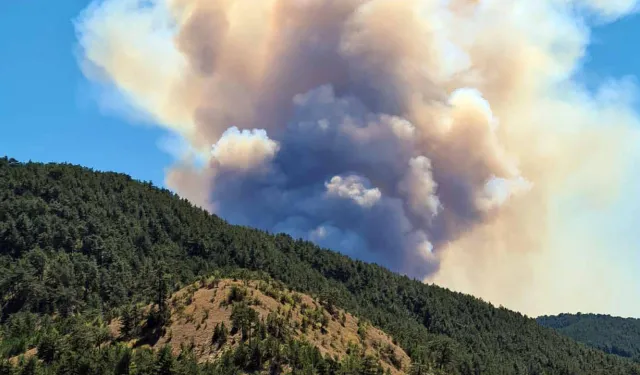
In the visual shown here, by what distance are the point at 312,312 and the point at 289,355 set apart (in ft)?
137

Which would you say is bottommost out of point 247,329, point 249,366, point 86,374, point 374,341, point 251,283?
point 86,374

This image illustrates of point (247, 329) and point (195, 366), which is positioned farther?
point (247, 329)

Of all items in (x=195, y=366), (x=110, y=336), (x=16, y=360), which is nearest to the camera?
(x=195, y=366)

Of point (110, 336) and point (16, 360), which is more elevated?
point (110, 336)

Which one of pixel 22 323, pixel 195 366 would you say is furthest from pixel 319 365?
pixel 22 323

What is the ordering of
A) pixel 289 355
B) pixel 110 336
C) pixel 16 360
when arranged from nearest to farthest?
pixel 289 355 → pixel 16 360 → pixel 110 336

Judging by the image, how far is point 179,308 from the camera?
158625 mm

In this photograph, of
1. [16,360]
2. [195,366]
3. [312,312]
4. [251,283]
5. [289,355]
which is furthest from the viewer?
[251,283]

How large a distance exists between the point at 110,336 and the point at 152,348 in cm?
2120

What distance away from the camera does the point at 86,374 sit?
123 m

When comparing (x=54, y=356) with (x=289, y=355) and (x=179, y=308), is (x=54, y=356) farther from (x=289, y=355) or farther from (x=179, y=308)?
(x=289, y=355)

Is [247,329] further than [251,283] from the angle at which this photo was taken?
No

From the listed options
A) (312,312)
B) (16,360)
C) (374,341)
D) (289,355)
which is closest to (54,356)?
(16,360)

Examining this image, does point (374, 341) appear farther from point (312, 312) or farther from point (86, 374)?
point (86, 374)
